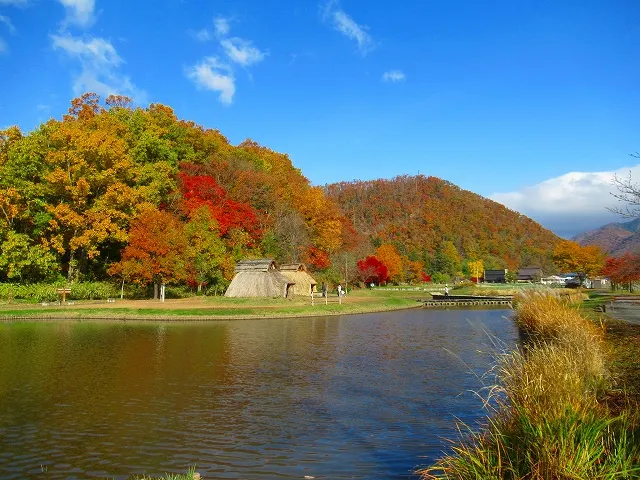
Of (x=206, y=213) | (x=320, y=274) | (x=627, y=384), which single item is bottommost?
(x=627, y=384)

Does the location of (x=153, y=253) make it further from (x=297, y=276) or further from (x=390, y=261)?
(x=390, y=261)

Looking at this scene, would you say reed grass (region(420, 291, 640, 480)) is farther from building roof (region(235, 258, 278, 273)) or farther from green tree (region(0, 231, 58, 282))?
green tree (region(0, 231, 58, 282))

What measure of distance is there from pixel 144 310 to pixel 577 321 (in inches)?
979

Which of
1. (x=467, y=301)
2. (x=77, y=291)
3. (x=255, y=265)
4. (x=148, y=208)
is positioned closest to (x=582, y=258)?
(x=467, y=301)

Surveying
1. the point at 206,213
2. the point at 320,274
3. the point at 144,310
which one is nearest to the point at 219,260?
the point at 206,213

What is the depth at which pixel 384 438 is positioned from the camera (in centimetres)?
866

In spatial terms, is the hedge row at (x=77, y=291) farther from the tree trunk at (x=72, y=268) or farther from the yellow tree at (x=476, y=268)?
the yellow tree at (x=476, y=268)

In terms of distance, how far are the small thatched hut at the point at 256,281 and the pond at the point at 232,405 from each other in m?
20.4

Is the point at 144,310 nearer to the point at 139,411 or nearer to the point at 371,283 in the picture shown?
the point at 139,411

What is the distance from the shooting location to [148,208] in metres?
40.6

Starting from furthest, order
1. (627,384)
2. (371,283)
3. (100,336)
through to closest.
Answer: (371,283)
(100,336)
(627,384)

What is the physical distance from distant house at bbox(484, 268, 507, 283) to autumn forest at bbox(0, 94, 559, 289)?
123ft

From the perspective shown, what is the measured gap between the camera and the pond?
7629mm

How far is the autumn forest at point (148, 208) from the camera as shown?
3791cm
